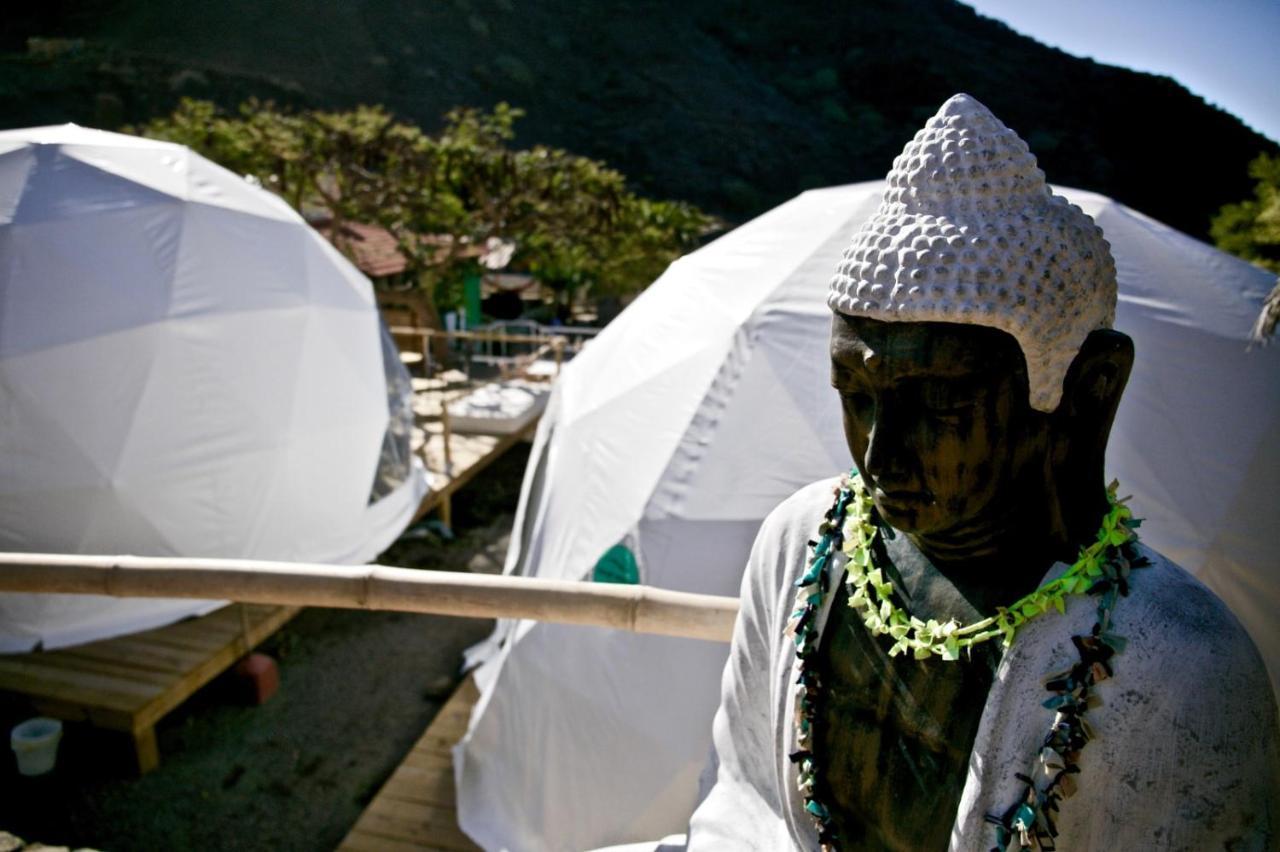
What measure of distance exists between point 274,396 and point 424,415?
434 cm

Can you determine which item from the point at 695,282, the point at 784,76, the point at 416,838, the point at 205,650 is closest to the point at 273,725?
the point at 205,650

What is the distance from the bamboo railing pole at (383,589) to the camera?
204 cm

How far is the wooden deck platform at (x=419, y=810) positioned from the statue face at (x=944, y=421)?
3.82 meters

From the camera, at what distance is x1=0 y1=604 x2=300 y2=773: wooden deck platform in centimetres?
469

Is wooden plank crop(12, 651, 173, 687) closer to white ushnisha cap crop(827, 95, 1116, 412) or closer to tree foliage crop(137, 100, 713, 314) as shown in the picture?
white ushnisha cap crop(827, 95, 1116, 412)

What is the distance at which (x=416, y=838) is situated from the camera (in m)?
4.04

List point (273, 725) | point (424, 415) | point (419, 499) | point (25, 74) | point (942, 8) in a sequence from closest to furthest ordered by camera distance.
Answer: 1. point (273, 725)
2. point (419, 499)
3. point (424, 415)
4. point (25, 74)
5. point (942, 8)

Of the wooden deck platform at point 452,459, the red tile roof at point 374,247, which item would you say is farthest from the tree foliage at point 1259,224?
the red tile roof at point 374,247

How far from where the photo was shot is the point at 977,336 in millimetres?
968

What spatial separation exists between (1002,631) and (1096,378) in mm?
365

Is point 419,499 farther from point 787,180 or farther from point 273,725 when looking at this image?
point 787,180

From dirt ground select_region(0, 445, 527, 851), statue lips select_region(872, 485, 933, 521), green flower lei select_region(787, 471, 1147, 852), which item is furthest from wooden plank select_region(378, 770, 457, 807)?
statue lips select_region(872, 485, 933, 521)

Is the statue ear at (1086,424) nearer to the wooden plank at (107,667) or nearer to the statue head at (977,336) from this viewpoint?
the statue head at (977,336)

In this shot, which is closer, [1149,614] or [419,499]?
[1149,614]
